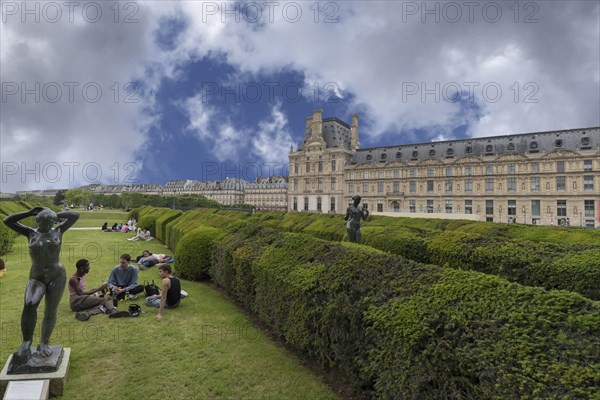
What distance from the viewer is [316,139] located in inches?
2849

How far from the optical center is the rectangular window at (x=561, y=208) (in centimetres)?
5169

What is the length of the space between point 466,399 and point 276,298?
378 cm

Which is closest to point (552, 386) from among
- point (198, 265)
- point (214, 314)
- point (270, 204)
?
point (214, 314)

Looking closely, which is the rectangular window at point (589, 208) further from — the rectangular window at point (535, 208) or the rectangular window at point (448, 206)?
the rectangular window at point (448, 206)

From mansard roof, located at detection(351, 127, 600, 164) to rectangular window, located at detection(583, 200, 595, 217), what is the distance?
8.09 meters

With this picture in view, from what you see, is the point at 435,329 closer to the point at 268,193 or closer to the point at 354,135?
the point at 354,135

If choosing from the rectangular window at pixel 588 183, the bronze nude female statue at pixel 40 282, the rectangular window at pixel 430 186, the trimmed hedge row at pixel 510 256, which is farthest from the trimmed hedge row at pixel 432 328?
the rectangular window at pixel 430 186

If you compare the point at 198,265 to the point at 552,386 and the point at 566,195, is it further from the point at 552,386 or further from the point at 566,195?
the point at 566,195

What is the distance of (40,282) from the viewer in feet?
14.8

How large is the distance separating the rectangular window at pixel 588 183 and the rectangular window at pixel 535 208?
20.4 ft

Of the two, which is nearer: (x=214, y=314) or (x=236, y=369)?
(x=236, y=369)

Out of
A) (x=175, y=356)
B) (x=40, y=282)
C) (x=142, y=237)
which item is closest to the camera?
(x=40, y=282)

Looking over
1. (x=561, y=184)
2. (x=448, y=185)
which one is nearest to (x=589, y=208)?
(x=561, y=184)

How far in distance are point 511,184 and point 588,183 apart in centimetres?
977
